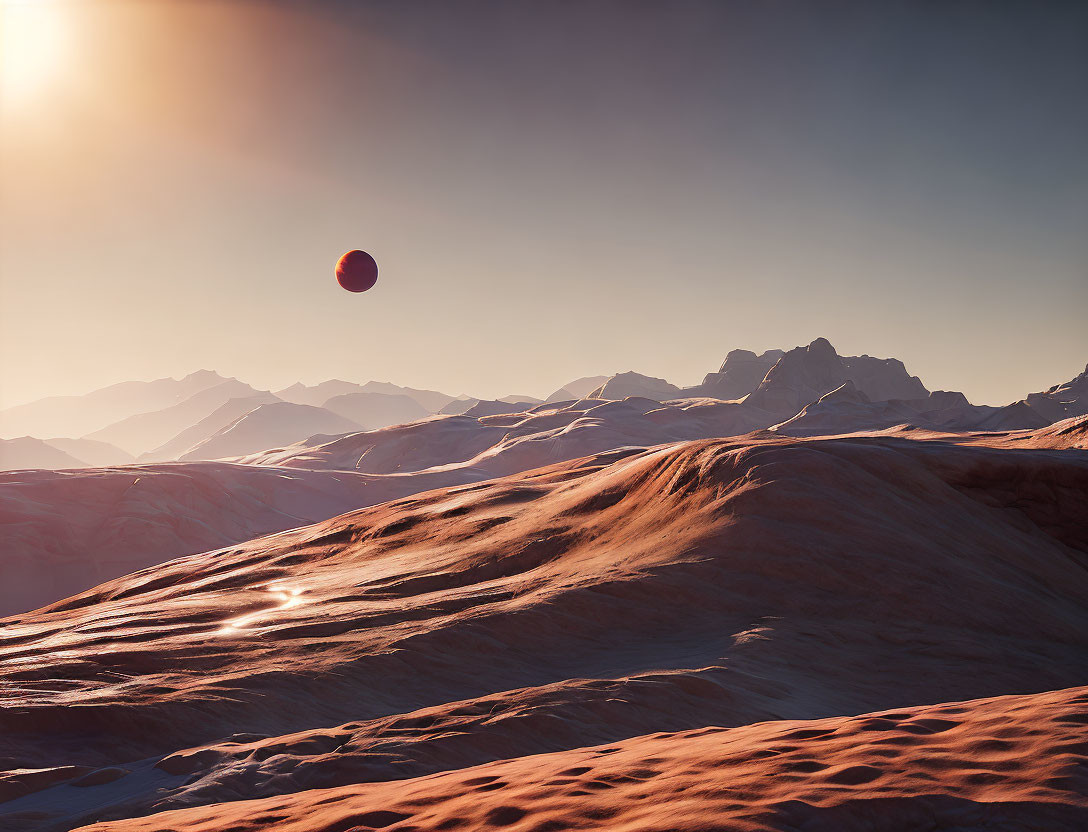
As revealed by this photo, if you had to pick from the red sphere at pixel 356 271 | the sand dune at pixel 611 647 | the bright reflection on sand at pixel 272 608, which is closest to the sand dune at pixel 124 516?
the sand dune at pixel 611 647

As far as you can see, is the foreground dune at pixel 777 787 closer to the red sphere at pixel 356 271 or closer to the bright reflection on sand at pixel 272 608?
the bright reflection on sand at pixel 272 608

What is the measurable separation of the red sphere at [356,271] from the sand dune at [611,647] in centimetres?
815

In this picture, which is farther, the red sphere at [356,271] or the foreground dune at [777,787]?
the red sphere at [356,271]

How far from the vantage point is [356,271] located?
85.8 ft

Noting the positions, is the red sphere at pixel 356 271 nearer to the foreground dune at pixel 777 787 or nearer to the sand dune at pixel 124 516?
the foreground dune at pixel 777 787

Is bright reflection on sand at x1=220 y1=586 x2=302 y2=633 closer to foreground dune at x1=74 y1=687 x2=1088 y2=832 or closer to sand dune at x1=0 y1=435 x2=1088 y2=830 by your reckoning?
sand dune at x1=0 y1=435 x2=1088 y2=830

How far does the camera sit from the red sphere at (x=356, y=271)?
84.7ft

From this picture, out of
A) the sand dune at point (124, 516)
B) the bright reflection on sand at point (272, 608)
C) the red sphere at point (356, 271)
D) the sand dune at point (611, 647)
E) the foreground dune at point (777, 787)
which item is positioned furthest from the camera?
the sand dune at point (124, 516)

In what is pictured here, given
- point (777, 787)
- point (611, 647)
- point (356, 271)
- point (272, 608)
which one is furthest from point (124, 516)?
point (777, 787)

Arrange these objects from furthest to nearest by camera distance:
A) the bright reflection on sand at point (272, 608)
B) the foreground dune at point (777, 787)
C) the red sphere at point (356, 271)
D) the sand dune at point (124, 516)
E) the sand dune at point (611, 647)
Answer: the sand dune at point (124, 516) → the red sphere at point (356, 271) → the bright reflection on sand at point (272, 608) → the sand dune at point (611, 647) → the foreground dune at point (777, 787)

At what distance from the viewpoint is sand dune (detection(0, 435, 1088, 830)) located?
6703 mm

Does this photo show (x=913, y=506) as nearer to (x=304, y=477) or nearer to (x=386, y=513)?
(x=386, y=513)

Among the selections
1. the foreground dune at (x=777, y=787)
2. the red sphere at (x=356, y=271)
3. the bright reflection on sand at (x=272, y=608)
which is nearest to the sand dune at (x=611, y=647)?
the foreground dune at (x=777, y=787)

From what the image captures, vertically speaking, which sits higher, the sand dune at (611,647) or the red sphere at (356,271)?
the red sphere at (356,271)
